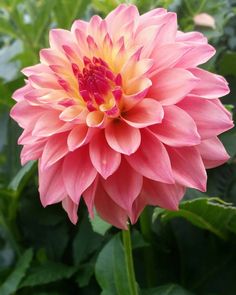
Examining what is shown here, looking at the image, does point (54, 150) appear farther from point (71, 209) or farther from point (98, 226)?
point (98, 226)

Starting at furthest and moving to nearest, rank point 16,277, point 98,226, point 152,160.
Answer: point 16,277
point 98,226
point 152,160

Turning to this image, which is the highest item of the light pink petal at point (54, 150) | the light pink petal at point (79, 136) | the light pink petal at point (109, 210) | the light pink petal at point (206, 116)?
the light pink petal at point (79, 136)

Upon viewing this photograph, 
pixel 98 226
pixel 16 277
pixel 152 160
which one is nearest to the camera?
pixel 152 160

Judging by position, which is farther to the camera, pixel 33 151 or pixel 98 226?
pixel 98 226

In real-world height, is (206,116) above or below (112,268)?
above

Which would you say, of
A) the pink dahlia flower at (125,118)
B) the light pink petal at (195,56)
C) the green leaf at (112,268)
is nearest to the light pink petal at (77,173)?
the pink dahlia flower at (125,118)

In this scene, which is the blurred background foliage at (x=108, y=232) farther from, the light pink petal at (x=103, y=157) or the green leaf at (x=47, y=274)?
the light pink petal at (x=103, y=157)

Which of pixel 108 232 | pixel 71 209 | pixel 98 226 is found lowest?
pixel 108 232

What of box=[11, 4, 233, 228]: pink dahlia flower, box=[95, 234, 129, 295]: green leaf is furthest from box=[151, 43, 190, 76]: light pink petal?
box=[95, 234, 129, 295]: green leaf

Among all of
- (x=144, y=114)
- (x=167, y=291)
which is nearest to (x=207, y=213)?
(x=167, y=291)
